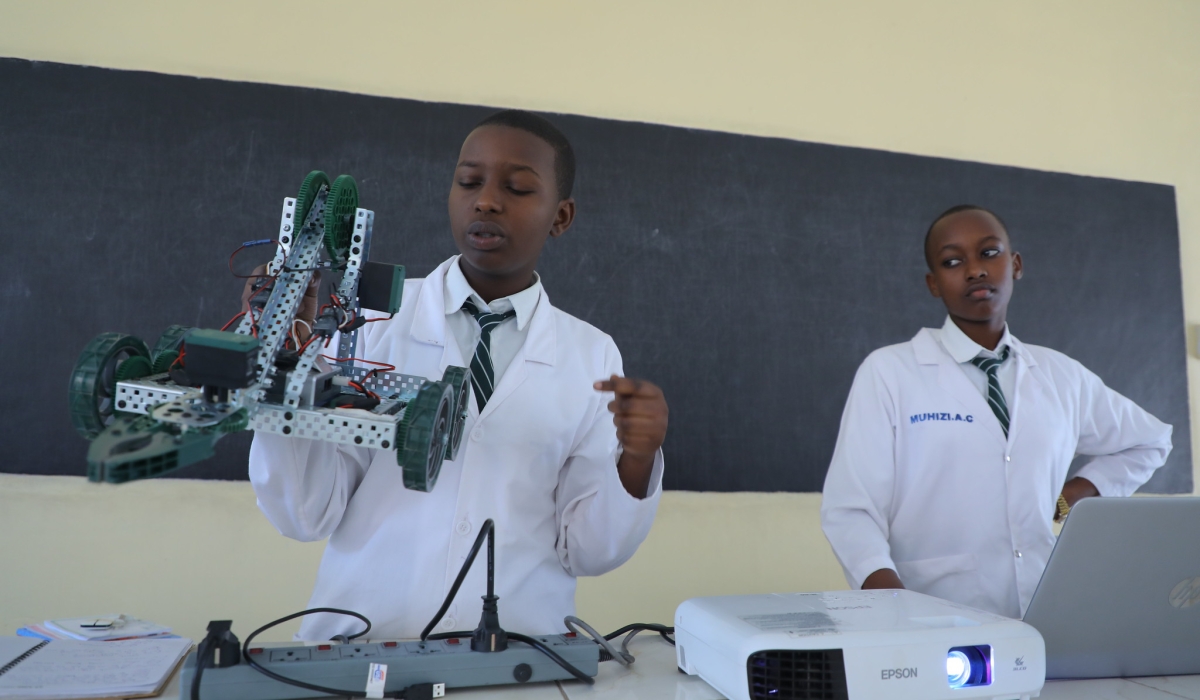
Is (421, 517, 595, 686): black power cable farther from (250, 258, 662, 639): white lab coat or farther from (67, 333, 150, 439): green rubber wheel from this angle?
(67, 333, 150, 439): green rubber wheel

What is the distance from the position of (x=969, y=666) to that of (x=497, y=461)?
74cm

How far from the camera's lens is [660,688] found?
997 millimetres

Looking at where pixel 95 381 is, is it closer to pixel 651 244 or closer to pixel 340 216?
pixel 340 216

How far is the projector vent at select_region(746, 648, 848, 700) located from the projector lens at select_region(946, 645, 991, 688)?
151 mm

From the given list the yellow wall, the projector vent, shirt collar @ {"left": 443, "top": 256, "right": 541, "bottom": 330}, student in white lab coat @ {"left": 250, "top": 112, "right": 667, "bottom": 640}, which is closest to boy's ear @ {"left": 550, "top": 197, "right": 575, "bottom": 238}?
student in white lab coat @ {"left": 250, "top": 112, "right": 667, "bottom": 640}

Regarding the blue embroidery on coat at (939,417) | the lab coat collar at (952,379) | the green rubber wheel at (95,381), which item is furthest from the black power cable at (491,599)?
the lab coat collar at (952,379)

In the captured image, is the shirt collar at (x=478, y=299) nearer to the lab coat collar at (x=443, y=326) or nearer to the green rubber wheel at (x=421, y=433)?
the lab coat collar at (x=443, y=326)

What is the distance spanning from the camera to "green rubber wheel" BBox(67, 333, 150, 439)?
809 mm

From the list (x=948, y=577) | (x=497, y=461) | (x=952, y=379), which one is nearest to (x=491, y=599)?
(x=497, y=461)

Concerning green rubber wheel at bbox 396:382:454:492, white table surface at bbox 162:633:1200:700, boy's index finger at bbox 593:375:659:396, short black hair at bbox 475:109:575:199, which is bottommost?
white table surface at bbox 162:633:1200:700

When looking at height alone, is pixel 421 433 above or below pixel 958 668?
above

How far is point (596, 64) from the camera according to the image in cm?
267

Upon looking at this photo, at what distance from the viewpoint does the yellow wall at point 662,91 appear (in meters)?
2.20

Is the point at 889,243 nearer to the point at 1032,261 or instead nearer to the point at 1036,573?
the point at 1032,261
